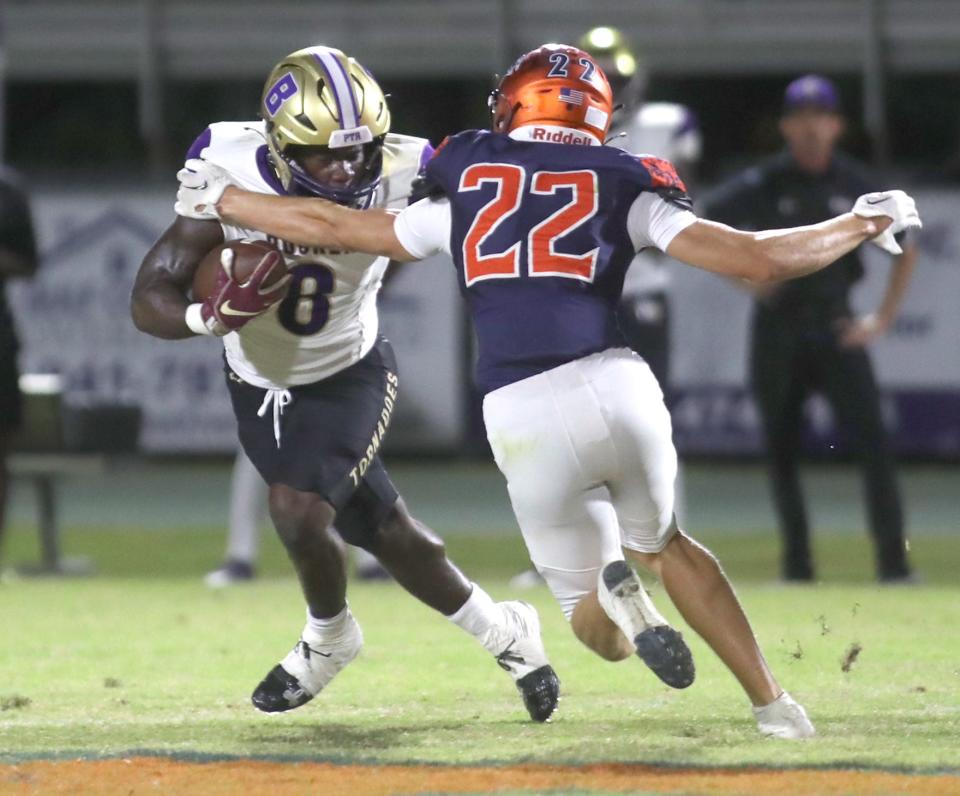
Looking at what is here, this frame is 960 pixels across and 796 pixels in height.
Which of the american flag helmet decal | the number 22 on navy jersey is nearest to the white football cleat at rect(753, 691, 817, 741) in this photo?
the number 22 on navy jersey

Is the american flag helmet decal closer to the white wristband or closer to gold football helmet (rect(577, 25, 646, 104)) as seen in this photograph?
the white wristband

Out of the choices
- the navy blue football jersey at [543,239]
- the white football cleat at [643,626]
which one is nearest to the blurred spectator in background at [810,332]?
the navy blue football jersey at [543,239]

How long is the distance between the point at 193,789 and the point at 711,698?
1.99 meters

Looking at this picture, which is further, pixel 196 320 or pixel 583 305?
pixel 196 320

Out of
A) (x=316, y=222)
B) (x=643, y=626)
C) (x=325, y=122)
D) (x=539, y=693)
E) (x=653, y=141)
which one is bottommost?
(x=539, y=693)

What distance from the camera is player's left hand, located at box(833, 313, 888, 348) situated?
29.0 feet

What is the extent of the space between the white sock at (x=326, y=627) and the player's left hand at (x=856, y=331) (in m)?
3.83

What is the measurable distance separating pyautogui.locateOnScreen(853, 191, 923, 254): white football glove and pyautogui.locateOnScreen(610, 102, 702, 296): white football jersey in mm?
3452

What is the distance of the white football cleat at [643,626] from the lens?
474cm

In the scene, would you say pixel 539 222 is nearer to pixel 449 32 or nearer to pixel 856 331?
pixel 856 331

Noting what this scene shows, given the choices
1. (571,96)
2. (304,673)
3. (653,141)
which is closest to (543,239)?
(571,96)

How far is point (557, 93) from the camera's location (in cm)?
507

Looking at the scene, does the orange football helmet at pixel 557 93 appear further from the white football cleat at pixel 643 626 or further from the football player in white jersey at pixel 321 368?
the white football cleat at pixel 643 626

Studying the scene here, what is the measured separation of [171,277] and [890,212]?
6.46 ft
